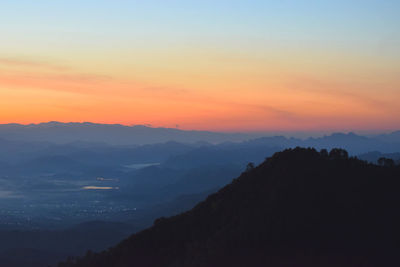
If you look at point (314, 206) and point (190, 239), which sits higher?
point (314, 206)

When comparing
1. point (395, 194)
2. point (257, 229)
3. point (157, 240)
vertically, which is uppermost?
point (395, 194)

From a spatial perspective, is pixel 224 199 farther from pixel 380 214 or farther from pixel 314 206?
pixel 380 214

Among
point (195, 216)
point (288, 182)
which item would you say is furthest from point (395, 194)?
point (195, 216)

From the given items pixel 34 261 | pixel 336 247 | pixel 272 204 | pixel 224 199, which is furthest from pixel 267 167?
pixel 34 261

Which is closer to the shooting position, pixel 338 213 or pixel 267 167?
pixel 338 213

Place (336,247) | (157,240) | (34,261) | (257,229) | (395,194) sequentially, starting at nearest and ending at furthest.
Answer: (336,247) → (257,229) → (395,194) → (157,240) → (34,261)

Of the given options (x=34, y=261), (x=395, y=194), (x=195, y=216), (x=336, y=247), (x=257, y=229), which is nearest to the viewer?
(x=336, y=247)

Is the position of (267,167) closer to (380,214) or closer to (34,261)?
(380,214)
